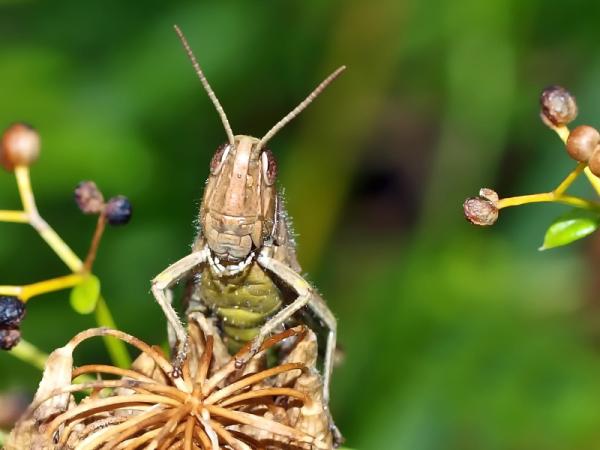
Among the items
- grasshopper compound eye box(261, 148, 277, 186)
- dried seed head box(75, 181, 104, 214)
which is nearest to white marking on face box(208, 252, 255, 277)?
grasshopper compound eye box(261, 148, 277, 186)

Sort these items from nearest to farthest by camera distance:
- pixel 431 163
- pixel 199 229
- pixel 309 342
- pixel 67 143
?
pixel 309 342, pixel 199 229, pixel 67 143, pixel 431 163

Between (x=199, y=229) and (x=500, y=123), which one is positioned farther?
(x=500, y=123)

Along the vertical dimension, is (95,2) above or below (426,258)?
above

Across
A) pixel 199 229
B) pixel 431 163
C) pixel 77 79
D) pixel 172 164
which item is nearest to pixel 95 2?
pixel 77 79

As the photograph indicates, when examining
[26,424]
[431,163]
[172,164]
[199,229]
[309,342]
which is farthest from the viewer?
[431,163]

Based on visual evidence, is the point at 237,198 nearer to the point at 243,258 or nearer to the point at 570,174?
the point at 243,258

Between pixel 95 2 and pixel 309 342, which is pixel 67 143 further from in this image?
pixel 309 342

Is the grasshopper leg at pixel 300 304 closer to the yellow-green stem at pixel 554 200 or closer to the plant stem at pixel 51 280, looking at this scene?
the plant stem at pixel 51 280
